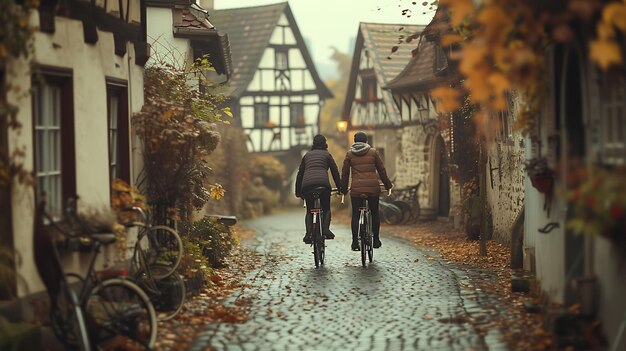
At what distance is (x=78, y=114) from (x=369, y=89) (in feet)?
92.4

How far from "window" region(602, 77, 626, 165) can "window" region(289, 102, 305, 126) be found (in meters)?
36.6

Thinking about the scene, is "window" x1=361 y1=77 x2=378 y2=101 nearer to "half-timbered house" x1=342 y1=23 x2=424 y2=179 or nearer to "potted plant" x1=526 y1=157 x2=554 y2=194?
"half-timbered house" x1=342 y1=23 x2=424 y2=179

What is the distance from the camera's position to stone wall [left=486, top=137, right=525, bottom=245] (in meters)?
17.5

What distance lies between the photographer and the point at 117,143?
12.0 meters

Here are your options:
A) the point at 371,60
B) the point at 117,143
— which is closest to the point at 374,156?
the point at 117,143

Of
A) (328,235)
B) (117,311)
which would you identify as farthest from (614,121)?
(328,235)

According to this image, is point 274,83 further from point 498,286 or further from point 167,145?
point 498,286

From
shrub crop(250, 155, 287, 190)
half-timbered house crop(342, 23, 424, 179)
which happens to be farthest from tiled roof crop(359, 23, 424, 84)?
shrub crop(250, 155, 287, 190)

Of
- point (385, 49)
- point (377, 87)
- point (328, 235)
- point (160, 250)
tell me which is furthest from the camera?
point (377, 87)

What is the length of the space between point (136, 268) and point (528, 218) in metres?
4.89

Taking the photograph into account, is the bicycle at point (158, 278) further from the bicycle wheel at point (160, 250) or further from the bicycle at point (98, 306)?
the bicycle at point (98, 306)

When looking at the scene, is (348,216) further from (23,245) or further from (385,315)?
(23,245)

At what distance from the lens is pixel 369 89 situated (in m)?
37.7

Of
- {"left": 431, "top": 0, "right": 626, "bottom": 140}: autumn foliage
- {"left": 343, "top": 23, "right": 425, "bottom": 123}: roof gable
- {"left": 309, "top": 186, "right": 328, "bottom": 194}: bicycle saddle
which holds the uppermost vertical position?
{"left": 343, "top": 23, "right": 425, "bottom": 123}: roof gable
